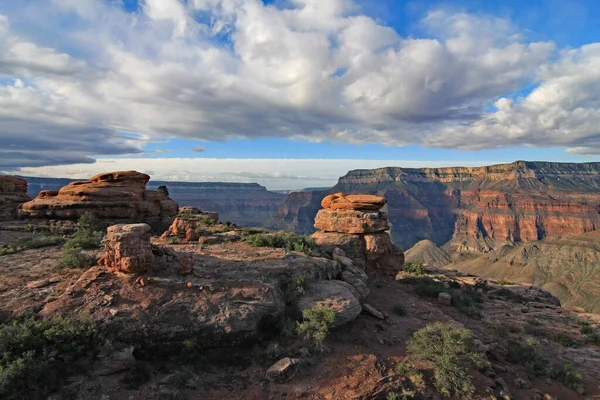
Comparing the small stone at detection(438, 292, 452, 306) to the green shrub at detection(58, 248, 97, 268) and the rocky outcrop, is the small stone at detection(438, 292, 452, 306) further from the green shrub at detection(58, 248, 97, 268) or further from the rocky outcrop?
the rocky outcrop

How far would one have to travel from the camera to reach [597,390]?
11461 millimetres

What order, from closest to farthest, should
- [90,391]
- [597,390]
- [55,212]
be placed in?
[90,391] → [597,390] → [55,212]

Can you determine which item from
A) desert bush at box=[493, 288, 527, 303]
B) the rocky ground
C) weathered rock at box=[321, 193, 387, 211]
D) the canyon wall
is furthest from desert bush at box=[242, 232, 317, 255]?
the canyon wall

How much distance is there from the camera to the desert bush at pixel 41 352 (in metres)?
7.67

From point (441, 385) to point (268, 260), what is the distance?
8446mm

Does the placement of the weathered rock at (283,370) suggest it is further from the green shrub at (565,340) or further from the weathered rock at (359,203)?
the green shrub at (565,340)

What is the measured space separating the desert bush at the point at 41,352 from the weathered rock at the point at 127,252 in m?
2.39

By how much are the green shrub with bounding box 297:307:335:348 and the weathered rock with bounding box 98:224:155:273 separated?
6331 millimetres

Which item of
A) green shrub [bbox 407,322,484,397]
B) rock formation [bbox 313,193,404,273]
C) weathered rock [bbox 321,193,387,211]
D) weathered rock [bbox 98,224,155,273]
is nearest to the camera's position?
green shrub [bbox 407,322,484,397]

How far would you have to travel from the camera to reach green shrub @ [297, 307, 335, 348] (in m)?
11.0

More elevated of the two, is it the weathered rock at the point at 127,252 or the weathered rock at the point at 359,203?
the weathered rock at the point at 359,203

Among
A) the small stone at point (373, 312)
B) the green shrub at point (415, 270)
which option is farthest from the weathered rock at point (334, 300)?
the green shrub at point (415, 270)

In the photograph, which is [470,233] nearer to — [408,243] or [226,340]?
[408,243]

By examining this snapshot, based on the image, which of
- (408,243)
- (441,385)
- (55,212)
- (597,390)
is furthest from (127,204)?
(408,243)
